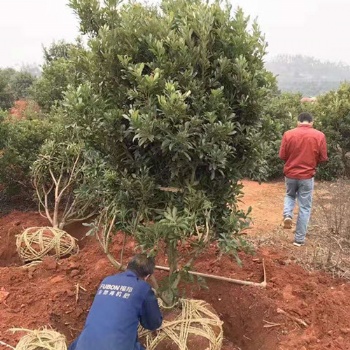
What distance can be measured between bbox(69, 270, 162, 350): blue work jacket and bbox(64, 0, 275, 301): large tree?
38 centimetres

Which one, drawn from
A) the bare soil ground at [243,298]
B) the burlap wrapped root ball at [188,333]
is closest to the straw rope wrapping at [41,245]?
the bare soil ground at [243,298]

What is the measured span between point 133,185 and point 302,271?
112 inches

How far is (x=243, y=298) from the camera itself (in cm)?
469

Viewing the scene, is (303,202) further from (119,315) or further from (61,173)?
(61,173)

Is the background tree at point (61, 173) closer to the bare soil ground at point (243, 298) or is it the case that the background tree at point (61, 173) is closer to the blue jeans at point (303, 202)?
the bare soil ground at point (243, 298)

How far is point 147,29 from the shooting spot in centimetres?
336

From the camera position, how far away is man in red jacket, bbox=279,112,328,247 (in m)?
6.12

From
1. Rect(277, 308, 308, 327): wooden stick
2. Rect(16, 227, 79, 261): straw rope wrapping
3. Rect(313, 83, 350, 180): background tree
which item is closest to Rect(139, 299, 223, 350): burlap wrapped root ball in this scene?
Rect(277, 308, 308, 327): wooden stick

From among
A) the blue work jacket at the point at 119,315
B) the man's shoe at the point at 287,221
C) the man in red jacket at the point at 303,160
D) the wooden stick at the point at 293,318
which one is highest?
the man in red jacket at the point at 303,160

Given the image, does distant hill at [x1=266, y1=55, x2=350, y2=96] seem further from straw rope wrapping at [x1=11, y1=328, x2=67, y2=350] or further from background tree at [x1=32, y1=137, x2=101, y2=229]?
straw rope wrapping at [x1=11, y1=328, x2=67, y2=350]

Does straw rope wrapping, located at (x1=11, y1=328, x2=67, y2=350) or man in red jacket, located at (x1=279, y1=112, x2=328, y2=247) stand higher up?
man in red jacket, located at (x1=279, y1=112, x2=328, y2=247)

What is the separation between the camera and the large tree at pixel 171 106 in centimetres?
322

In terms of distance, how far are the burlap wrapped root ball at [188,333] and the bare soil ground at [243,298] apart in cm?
61

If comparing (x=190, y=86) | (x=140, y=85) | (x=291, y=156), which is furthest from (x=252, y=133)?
(x=291, y=156)
